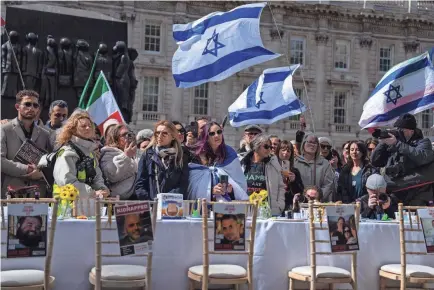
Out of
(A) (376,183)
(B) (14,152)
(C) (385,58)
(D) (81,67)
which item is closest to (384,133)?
(A) (376,183)

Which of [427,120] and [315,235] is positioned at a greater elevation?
[427,120]

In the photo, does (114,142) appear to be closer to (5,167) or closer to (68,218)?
(5,167)

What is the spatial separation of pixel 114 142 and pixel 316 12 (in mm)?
32301

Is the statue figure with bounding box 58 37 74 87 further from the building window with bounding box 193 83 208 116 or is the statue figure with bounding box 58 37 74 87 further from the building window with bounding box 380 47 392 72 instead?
the building window with bounding box 380 47 392 72

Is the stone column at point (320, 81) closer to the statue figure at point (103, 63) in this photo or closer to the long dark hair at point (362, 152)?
the statue figure at point (103, 63)

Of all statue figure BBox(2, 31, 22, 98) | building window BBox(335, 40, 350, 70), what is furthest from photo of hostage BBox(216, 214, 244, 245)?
building window BBox(335, 40, 350, 70)

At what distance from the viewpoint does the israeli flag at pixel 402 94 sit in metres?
9.52

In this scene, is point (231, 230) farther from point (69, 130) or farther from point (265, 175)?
point (265, 175)

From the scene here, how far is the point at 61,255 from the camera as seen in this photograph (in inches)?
185

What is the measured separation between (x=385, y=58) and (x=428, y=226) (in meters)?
35.4

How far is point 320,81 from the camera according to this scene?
37219mm

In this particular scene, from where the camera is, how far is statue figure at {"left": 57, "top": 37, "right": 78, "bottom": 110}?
549 inches

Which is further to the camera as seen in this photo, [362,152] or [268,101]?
[268,101]

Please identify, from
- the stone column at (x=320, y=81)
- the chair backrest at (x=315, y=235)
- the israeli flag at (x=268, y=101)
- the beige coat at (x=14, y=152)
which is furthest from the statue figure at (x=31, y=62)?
the stone column at (x=320, y=81)
